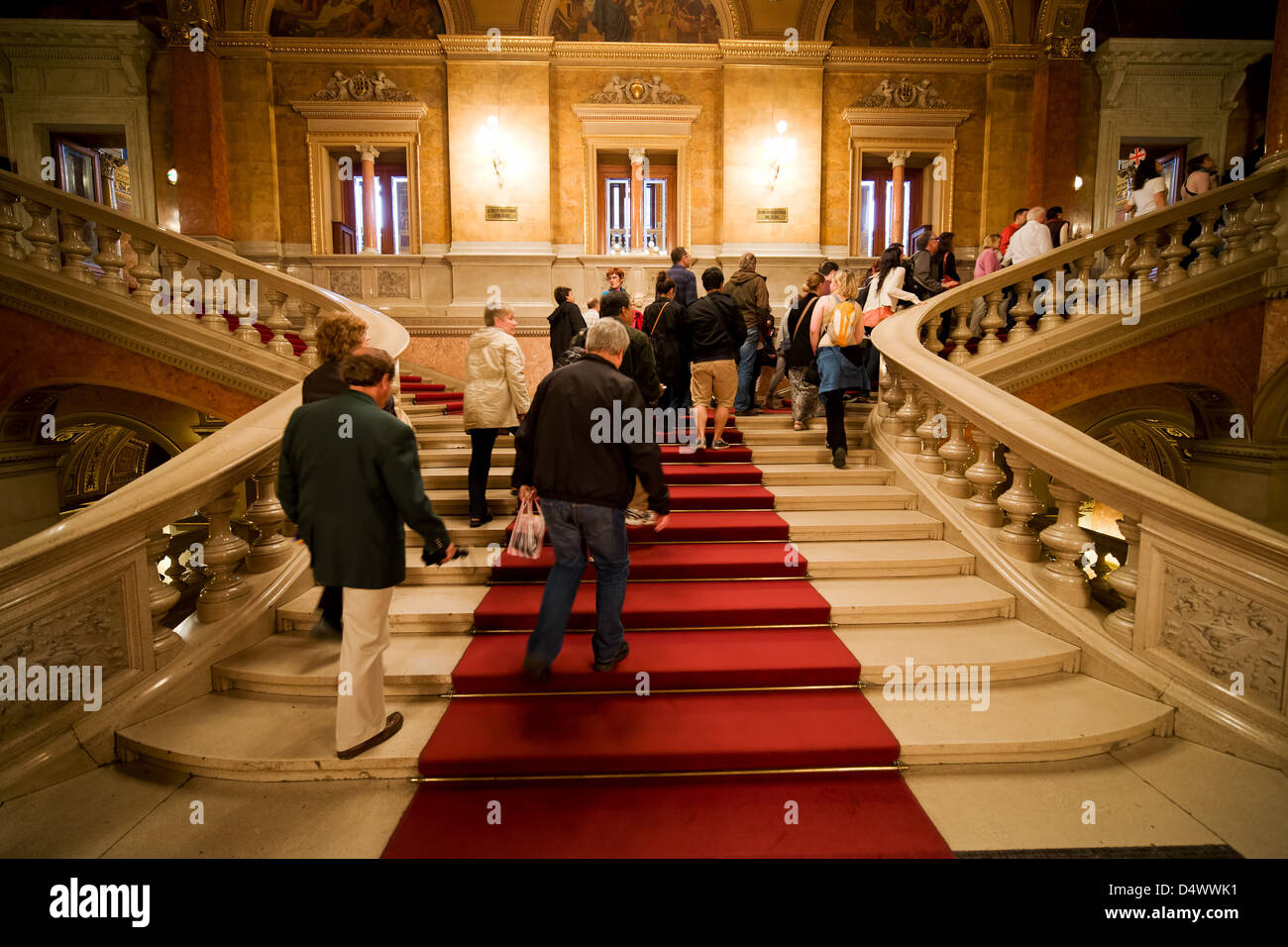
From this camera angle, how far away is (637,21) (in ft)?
34.6

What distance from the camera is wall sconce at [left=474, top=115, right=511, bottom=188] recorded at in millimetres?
10172

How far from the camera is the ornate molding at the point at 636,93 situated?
417 inches

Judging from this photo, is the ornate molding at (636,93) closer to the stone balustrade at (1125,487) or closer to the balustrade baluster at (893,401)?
the stone balustrade at (1125,487)

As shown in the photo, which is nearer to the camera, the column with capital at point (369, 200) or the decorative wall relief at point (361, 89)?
the decorative wall relief at point (361, 89)

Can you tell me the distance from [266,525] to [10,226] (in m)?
5.05

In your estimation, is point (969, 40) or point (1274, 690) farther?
point (969, 40)

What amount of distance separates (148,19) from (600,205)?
7996mm

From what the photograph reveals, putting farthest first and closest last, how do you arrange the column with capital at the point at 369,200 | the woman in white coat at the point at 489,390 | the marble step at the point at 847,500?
the column with capital at the point at 369,200 → the marble step at the point at 847,500 → the woman in white coat at the point at 489,390

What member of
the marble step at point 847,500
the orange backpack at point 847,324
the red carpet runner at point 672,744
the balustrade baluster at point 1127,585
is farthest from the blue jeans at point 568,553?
the orange backpack at point 847,324

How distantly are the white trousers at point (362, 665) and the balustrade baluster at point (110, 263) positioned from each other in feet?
19.7

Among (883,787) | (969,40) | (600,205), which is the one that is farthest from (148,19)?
(883,787)

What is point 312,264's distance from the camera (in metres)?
10.6

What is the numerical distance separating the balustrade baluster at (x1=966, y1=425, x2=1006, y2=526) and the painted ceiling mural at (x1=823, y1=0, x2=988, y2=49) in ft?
32.3

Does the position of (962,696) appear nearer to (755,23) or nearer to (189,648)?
(189,648)
